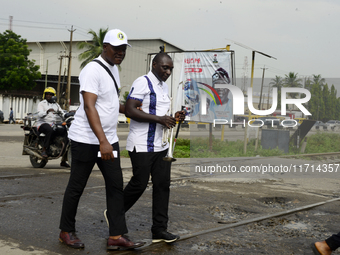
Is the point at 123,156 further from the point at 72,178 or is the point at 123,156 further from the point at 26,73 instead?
the point at 26,73

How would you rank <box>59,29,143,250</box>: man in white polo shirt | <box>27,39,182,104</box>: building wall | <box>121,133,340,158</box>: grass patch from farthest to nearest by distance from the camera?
<box>27,39,182,104</box>: building wall, <box>121,133,340,158</box>: grass patch, <box>59,29,143,250</box>: man in white polo shirt

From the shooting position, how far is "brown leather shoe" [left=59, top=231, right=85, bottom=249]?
3.70 meters

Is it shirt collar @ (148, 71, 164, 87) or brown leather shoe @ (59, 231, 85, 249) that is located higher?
shirt collar @ (148, 71, 164, 87)

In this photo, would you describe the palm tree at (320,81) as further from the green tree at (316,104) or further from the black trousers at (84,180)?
the black trousers at (84,180)

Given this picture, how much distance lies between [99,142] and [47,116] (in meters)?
6.27

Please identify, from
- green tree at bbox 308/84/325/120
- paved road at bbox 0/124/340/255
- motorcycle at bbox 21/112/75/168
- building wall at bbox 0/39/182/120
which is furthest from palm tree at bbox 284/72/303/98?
building wall at bbox 0/39/182/120

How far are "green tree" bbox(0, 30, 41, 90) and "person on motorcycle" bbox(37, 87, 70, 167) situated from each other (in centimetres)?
3462

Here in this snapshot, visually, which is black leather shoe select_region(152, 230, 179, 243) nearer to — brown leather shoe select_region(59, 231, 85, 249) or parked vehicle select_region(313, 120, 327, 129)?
brown leather shoe select_region(59, 231, 85, 249)

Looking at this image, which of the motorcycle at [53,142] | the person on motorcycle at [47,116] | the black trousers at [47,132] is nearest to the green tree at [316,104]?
the motorcycle at [53,142]

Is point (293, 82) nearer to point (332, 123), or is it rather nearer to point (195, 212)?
point (332, 123)

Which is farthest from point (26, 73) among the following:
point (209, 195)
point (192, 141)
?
Result: point (209, 195)

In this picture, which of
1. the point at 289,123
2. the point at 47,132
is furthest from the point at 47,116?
the point at 289,123

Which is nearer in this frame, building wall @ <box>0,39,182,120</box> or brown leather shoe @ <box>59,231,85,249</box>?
brown leather shoe @ <box>59,231,85,249</box>

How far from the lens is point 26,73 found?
4259 cm
